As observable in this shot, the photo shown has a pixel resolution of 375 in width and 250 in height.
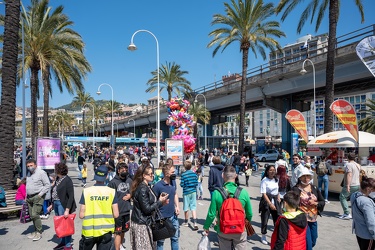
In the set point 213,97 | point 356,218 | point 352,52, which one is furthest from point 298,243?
point 213,97

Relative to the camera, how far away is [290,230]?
3701mm

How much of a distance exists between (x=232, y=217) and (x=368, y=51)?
9.25 m

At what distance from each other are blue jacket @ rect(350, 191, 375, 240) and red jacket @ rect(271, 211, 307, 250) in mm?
1141

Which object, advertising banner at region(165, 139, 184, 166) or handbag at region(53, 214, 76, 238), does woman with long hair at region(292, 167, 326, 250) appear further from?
advertising banner at region(165, 139, 184, 166)

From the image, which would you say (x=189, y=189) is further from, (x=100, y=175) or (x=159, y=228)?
(x=100, y=175)

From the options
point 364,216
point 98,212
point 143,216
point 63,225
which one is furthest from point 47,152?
point 364,216

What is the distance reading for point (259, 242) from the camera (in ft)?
22.0

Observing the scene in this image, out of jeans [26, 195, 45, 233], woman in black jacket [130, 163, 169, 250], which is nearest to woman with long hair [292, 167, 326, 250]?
woman in black jacket [130, 163, 169, 250]

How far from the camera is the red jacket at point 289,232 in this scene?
3.63 meters

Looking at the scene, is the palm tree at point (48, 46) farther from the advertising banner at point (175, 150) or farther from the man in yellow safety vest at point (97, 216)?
the man in yellow safety vest at point (97, 216)

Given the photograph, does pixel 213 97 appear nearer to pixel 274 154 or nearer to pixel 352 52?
pixel 274 154

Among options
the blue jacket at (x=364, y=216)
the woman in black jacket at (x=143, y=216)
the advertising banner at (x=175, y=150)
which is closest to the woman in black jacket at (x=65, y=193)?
the woman in black jacket at (x=143, y=216)

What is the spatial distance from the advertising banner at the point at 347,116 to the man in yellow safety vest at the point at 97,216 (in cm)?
1090

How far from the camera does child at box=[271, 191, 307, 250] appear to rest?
11.9 feet
